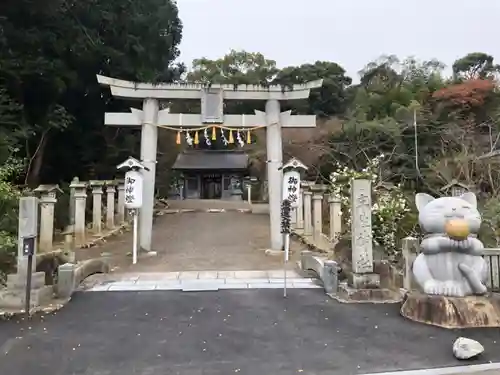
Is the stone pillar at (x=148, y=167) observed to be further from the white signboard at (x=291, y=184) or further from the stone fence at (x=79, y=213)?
the white signboard at (x=291, y=184)

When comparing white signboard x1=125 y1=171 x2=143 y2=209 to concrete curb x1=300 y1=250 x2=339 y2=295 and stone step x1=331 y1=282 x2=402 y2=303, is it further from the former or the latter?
stone step x1=331 y1=282 x2=402 y2=303

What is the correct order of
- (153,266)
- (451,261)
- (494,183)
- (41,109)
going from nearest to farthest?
(451,261)
(153,266)
(494,183)
(41,109)

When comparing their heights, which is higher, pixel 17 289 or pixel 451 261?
pixel 451 261

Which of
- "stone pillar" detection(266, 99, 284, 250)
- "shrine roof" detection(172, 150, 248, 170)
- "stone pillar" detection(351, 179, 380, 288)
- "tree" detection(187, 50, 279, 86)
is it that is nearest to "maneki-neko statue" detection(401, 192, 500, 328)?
"stone pillar" detection(351, 179, 380, 288)

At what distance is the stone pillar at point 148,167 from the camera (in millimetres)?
14125

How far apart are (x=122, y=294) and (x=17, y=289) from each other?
192 centimetres

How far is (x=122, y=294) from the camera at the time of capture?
901cm

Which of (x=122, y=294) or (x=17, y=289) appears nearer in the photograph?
(x=17, y=289)

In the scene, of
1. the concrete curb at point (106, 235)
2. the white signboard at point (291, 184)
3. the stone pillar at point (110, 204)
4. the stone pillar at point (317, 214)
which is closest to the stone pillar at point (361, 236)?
the white signboard at point (291, 184)

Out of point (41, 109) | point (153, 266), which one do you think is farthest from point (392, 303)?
point (41, 109)

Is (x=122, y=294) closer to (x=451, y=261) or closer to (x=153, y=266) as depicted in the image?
(x=153, y=266)

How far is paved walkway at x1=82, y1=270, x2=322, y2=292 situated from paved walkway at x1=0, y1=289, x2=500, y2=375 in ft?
3.15

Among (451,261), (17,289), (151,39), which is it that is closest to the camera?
(451,261)

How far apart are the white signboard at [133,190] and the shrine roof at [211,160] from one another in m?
25.9
